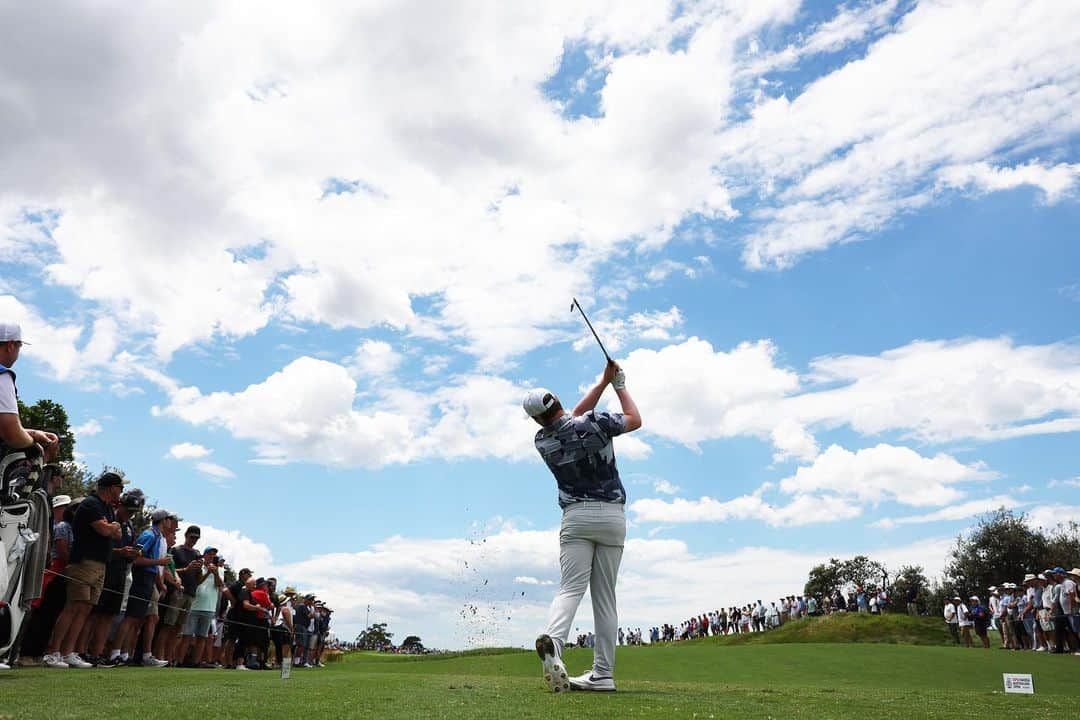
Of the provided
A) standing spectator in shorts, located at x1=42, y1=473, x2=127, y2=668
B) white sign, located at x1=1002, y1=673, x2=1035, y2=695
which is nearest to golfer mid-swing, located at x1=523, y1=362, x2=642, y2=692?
white sign, located at x1=1002, y1=673, x2=1035, y2=695

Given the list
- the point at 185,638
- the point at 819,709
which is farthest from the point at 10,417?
the point at 185,638

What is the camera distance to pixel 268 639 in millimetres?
15867

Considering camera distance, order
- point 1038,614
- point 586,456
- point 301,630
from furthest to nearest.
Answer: point 1038,614, point 301,630, point 586,456

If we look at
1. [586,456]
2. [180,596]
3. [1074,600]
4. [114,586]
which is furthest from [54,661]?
[1074,600]

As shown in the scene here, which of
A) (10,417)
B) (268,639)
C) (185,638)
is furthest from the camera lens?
(268,639)

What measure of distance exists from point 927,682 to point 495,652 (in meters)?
21.4

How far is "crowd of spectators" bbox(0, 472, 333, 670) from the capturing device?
383 inches

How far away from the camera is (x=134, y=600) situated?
1173cm

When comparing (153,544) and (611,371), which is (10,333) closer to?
(611,371)

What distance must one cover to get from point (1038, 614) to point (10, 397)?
29.1 meters

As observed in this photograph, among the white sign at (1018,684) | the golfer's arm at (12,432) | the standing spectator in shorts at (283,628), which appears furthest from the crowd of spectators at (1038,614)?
the golfer's arm at (12,432)

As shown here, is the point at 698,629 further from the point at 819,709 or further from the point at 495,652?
the point at 819,709

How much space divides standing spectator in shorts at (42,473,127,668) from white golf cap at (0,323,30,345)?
364cm

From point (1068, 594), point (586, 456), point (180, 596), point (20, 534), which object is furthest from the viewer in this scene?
point (1068, 594)
